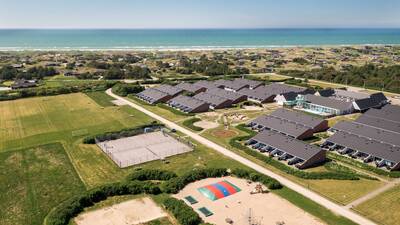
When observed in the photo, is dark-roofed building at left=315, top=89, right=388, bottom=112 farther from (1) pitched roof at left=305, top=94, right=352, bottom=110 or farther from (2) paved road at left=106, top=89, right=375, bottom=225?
(2) paved road at left=106, top=89, right=375, bottom=225

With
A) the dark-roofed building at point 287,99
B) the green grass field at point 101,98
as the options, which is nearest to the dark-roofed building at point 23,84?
the green grass field at point 101,98

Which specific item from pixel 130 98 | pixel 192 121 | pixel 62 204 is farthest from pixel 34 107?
pixel 62 204

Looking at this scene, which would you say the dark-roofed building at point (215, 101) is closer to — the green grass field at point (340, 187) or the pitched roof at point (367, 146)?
the pitched roof at point (367, 146)

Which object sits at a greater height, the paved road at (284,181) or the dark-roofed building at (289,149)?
the dark-roofed building at (289,149)

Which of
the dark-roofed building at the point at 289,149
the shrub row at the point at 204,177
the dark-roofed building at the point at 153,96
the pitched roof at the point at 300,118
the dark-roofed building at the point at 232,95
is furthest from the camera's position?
the dark-roofed building at the point at 153,96

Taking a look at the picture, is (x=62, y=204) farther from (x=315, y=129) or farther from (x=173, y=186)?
(x=315, y=129)

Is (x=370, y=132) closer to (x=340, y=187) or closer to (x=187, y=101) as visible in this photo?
(x=340, y=187)

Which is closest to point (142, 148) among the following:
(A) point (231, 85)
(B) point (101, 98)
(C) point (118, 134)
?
(C) point (118, 134)
